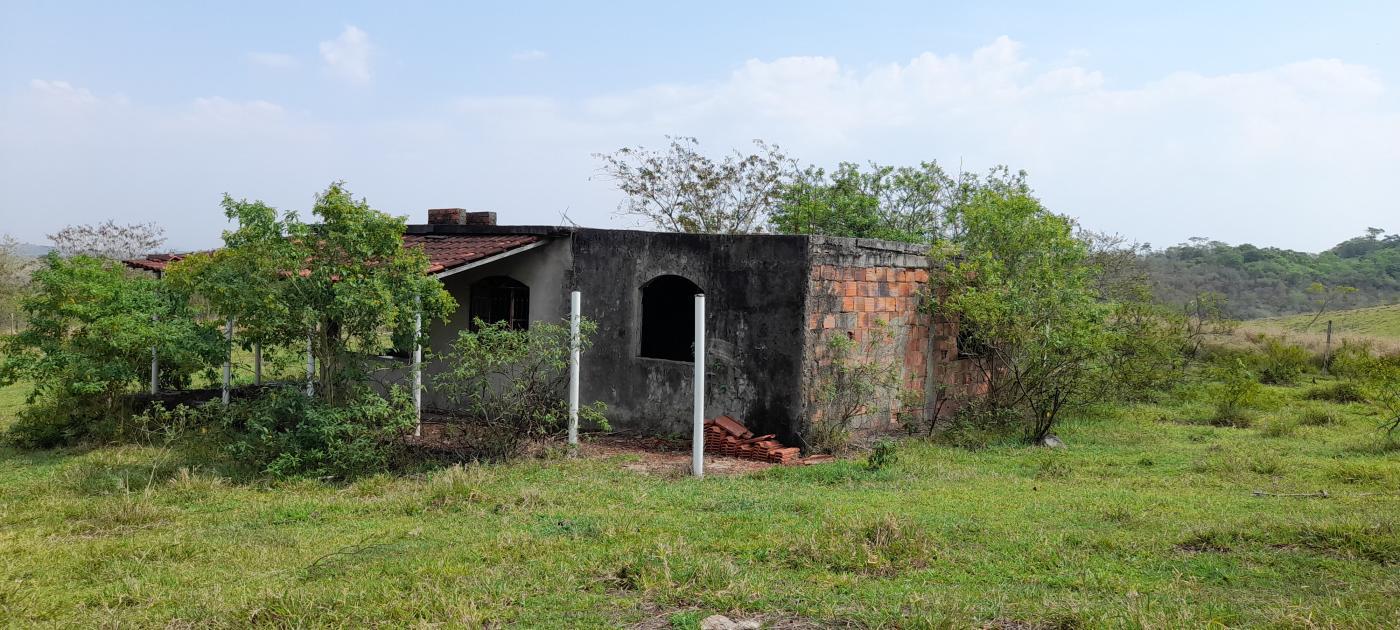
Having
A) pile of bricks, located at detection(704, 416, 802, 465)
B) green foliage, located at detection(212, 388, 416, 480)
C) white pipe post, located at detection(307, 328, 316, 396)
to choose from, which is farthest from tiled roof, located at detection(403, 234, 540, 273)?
pile of bricks, located at detection(704, 416, 802, 465)

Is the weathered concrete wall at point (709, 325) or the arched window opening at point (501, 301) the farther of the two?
the arched window opening at point (501, 301)

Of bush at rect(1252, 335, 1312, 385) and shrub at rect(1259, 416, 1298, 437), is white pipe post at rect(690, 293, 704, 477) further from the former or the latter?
bush at rect(1252, 335, 1312, 385)

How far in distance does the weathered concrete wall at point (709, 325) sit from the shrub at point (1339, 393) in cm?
979

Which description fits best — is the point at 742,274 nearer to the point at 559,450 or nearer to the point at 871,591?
the point at 559,450

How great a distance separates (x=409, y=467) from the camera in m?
9.21

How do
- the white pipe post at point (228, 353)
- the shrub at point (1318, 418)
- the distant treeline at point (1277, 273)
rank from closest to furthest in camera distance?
1. the white pipe post at point (228, 353)
2. the shrub at point (1318, 418)
3. the distant treeline at point (1277, 273)

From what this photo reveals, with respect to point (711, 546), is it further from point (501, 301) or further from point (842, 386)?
point (501, 301)

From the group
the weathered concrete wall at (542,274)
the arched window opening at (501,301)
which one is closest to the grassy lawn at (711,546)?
the weathered concrete wall at (542,274)

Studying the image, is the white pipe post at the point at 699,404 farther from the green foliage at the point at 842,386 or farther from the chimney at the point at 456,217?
the chimney at the point at 456,217

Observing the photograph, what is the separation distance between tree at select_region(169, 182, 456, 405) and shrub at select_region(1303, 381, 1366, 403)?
45.3ft

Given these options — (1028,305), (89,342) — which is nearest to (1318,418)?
(1028,305)

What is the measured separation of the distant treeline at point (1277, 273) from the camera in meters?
39.8

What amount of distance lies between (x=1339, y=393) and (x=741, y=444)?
35.7ft

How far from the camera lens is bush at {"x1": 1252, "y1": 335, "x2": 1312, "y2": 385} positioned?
59.2 feet
